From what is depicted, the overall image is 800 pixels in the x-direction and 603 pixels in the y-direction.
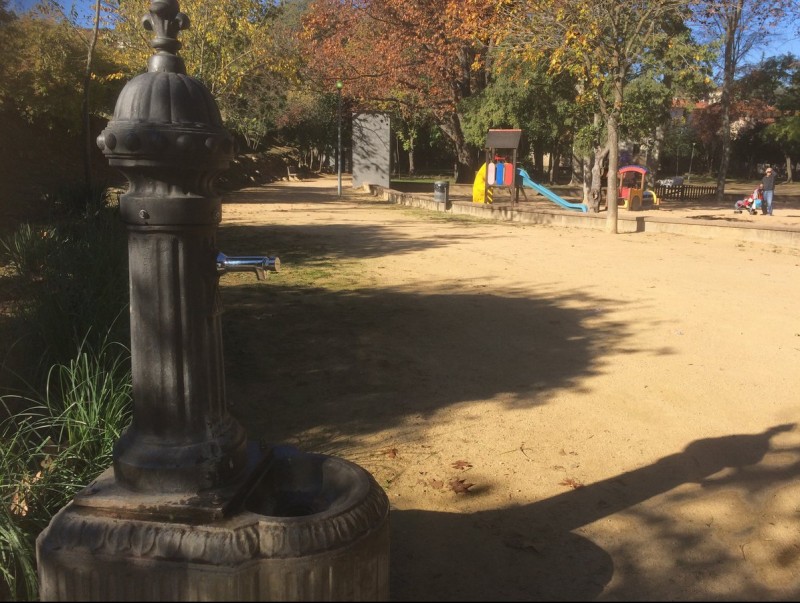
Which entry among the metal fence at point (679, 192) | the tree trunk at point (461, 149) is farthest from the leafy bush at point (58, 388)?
the metal fence at point (679, 192)

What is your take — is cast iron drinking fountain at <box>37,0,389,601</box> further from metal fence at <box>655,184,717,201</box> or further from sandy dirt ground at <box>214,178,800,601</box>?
metal fence at <box>655,184,717,201</box>

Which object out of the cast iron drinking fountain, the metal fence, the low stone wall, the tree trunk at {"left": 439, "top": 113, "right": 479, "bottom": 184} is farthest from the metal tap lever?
the metal fence

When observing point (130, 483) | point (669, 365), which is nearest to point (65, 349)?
point (130, 483)

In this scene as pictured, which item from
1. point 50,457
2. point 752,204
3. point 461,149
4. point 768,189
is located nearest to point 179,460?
point 50,457

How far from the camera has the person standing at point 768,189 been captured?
2253 cm

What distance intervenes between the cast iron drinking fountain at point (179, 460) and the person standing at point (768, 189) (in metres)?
23.5

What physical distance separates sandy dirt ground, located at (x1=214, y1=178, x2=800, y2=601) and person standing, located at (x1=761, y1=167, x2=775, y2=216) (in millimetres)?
13821

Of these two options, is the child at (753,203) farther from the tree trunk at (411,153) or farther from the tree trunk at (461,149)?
the tree trunk at (411,153)

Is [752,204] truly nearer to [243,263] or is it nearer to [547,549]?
[547,549]

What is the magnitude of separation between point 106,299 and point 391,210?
17.7m

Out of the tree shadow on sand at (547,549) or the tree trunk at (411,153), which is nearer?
the tree shadow on sand at (547,549)

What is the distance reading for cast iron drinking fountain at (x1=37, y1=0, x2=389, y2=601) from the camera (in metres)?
2.25

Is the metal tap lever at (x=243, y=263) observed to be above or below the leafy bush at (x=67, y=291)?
above

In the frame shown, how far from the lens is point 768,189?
75.0 feet
